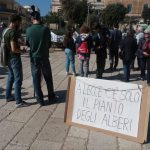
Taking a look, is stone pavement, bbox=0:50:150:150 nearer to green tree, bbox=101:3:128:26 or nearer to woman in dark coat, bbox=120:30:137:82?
woman in dark coat, bbox=120:30:137:82

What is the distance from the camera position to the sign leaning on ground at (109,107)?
563cm

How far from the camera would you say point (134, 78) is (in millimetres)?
11547

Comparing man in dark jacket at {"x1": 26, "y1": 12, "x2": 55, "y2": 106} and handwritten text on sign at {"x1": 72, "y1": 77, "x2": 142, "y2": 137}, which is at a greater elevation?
man in dark jacket at {"x1": 26, "y1": 12, "x2": 55, "y2": 106}

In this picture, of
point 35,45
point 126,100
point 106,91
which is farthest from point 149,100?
point 35,45

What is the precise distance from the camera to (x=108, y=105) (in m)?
5.92

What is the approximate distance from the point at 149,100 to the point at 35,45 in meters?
2.70

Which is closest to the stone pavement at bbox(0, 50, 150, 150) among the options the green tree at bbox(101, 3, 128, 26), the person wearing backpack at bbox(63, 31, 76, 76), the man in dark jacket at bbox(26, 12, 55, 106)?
the man in dark jacket at bbox(26, 12, 55, 106)

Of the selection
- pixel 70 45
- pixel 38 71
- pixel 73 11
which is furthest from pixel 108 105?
pixel 73 11

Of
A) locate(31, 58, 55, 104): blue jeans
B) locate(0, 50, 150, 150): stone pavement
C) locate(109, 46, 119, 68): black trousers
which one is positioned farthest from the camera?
locate(109, 46, 119, 68): black trousers

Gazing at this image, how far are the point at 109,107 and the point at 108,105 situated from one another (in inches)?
1.4

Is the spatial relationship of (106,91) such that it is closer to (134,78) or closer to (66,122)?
(66,122)

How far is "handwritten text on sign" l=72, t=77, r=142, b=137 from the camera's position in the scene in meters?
5.69

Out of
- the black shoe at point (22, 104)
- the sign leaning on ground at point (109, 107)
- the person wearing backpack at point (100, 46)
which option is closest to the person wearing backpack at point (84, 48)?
the person wearing backpack at point (100, 46)

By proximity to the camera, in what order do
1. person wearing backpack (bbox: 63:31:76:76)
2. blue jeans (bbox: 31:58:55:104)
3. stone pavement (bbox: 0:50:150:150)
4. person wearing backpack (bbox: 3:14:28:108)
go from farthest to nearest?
person wearing backpack (bbox: 63:31:76:76), blue jeans (bbox: 31:58:55:104), person wearing backpack (bbox: 3:14:28:108), stone pavement (bbox: 0:50:150:150)
